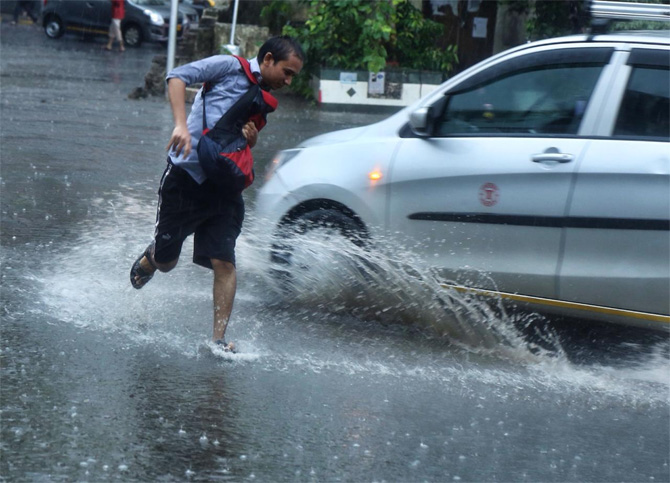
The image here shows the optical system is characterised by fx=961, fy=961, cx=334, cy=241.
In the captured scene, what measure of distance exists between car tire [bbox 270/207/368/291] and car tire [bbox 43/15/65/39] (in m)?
26.1

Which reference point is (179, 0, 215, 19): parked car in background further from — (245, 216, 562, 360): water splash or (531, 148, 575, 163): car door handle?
(531, 148, 575, 163): car door handle

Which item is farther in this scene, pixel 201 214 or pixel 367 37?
pixel 367 37

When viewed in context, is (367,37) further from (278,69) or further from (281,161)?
(278,69)

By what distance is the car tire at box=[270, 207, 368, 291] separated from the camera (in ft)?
19.1

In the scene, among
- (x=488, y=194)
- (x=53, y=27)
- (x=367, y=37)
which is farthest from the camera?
(x=53, y=27)

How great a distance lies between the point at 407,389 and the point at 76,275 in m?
2.62

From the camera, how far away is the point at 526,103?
556 cm

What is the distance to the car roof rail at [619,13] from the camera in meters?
5.57

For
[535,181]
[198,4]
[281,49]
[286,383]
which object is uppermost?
[198,4]

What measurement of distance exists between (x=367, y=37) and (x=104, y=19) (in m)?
15.5

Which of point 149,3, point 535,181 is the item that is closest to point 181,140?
point 535,181

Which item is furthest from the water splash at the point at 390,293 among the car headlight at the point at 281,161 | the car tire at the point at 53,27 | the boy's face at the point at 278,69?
the car tire at the point at 53,27

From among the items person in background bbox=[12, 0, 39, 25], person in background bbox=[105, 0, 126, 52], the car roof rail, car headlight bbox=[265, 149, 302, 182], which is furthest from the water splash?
person in background bbox=[12, 0, 39, 25]

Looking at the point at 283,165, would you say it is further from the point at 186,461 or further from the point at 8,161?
the point at 8,161
